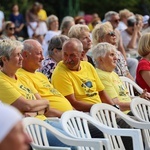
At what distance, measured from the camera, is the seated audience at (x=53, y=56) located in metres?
7.75

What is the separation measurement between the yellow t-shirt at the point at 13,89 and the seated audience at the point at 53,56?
4.82 feet

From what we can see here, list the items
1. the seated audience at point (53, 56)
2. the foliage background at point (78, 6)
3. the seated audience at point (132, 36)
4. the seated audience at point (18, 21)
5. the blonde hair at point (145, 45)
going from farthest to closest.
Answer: the foliage background at point (78, 6)
the seated audience at point (18, 21)
the seated audience at point (132, 36)
the blonde hair at point (145, 45)
the seated audience at point (53, 56)

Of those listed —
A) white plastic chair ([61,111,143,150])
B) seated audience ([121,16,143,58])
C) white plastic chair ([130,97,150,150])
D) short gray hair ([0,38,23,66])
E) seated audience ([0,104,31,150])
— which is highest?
seated audience ([0,104,31,150])

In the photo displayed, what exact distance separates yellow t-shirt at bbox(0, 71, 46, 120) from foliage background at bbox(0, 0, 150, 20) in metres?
14.6

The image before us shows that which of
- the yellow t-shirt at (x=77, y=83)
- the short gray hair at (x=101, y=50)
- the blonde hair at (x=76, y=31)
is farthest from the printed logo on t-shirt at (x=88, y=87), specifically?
the blonde hair at (x=76, y=31)

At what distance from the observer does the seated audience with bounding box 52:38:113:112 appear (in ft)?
22.7

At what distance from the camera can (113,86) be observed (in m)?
7.63

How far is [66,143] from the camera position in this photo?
5.18 metres

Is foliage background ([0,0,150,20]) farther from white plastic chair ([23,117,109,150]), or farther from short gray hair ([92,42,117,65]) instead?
white plastic chair ([23,117,109,150])

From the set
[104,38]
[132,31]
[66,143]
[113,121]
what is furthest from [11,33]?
[66,143]

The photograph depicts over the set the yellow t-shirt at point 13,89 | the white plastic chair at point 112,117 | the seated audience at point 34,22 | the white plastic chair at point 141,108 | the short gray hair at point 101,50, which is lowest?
the seated audience at point 34,22

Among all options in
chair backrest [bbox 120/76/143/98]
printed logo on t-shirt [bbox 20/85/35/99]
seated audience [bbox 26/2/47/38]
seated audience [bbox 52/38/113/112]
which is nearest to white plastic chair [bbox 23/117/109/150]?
printed logo on t-shirt [bbox 20/85/35/99]

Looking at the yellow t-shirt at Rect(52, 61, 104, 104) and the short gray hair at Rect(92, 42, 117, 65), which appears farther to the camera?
the short gray hair at Rect(92, 42, 117, 65)

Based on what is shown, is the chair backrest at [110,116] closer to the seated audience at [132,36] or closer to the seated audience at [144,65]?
the seated audience at [144,65]
